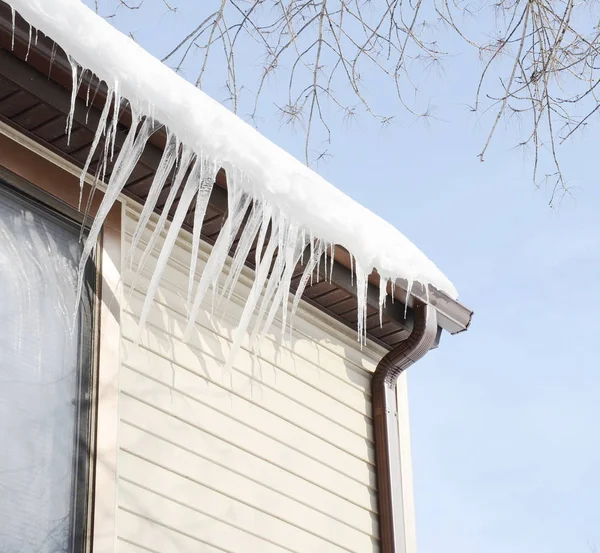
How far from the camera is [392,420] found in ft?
15.7

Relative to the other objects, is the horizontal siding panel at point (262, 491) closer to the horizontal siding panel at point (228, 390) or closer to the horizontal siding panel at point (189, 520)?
the horizontal siding panel at point (189, 520)

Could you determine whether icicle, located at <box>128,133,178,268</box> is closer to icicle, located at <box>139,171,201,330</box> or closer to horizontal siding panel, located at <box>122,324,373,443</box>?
icicle, located at <box>139,171,201,330</box>

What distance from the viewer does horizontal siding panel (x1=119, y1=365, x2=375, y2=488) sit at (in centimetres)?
376

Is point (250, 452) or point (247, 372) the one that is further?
point (247, 372)

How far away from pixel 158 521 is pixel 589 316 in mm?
30254

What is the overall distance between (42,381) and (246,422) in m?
1.04

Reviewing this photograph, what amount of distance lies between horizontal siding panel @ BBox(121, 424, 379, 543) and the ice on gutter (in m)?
0.46

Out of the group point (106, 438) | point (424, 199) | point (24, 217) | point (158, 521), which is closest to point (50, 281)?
point (24, 217)

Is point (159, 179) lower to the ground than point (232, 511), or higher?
higher

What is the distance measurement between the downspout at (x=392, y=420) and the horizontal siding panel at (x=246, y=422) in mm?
85

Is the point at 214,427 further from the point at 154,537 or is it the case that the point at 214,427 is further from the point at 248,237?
the point at 248,237

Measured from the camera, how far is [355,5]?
3.88m

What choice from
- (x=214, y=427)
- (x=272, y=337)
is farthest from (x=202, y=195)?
(x=272, y=337)

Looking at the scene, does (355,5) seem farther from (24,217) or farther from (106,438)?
(106,438)
